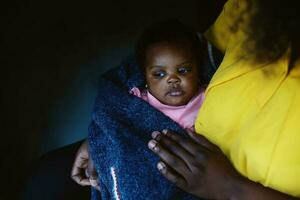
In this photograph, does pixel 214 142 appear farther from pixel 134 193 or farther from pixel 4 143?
pixel 4 143

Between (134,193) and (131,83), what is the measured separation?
32 cm

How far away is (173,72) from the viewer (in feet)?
3.72

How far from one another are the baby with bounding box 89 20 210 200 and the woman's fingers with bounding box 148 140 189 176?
0.21ft

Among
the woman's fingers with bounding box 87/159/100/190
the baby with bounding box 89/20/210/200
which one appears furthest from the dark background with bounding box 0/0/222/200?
the woman's fingers with bounding box 87/159/100/190

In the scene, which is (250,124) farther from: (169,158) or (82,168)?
(82,168)

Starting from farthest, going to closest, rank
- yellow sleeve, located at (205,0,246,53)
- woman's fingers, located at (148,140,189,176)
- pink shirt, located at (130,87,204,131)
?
pink shirt, located at (130,87,204,131) → yellow sleeve, located at (205,0,246,53) → woman's fingers, located at (148,140,189,176)

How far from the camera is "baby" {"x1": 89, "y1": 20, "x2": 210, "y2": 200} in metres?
1.00

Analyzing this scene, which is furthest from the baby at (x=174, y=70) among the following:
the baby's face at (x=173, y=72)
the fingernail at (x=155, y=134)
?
the fingernail at (x=155, y=134)

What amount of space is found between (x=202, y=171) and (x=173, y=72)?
0.33 meters

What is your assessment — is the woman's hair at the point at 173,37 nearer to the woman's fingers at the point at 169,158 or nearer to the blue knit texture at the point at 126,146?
the blue knit texture at the point at 126,146

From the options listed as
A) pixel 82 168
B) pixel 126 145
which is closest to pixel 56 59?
pixel 82 168

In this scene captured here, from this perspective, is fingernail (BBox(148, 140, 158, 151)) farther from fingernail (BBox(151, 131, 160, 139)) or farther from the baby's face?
the baby's face

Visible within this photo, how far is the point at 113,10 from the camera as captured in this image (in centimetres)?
149

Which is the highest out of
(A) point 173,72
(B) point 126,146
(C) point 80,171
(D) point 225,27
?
(D) point 225,27
